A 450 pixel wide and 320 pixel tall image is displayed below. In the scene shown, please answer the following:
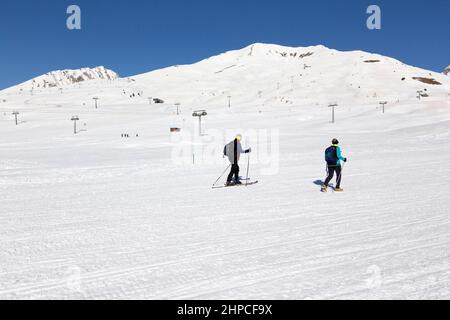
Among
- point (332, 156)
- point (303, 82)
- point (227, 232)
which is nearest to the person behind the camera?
point (227, 232)

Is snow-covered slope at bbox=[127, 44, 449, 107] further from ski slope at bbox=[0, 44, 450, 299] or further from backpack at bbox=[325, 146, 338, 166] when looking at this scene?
backpack at bbox=[325, 146, 338, 166]

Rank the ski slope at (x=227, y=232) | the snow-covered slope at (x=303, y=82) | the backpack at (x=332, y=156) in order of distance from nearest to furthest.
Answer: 1. the ski slope at (x=227, y=232)
2. the backpack at (x=332, y=156)
3. the snow-covered slope at (x=303, y=82)

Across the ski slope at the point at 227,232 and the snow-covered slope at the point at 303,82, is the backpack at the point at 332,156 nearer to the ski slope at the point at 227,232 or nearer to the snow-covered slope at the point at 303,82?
the ski slope at the point at 227,232

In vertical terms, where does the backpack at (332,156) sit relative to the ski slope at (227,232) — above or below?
above

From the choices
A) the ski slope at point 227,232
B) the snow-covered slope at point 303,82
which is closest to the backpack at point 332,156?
the ski slope at point 227,232

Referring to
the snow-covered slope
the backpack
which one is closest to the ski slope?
the backpack

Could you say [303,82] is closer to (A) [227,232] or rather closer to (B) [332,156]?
(B) [332,156]

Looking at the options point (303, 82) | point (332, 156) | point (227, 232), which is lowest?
point (227, 232)

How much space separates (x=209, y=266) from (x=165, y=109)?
7161 cm

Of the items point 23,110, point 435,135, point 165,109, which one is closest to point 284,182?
point 435,135

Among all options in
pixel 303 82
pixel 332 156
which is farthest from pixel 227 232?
pixel 303 82

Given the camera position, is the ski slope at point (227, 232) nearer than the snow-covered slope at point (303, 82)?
Yes
